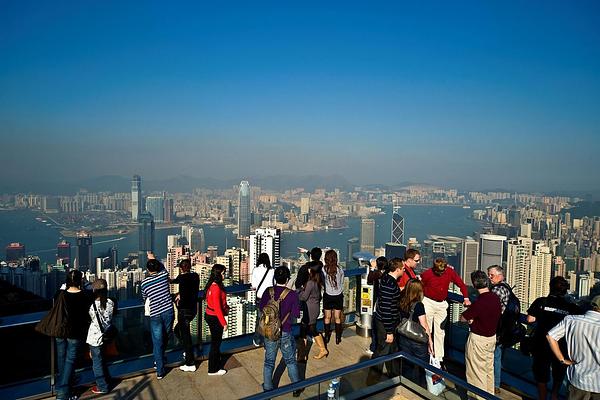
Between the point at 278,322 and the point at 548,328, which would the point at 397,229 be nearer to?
A: the point at 548,328

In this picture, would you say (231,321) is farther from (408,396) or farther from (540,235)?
(540,235)

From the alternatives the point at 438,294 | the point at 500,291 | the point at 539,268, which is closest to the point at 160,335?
the point at 438,294

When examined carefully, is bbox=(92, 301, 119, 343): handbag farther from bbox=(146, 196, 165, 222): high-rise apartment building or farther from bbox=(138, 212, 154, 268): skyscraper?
bbox=(146, 196, 165, 222): high-rise apartment building

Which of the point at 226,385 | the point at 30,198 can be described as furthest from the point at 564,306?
the point at 30,198

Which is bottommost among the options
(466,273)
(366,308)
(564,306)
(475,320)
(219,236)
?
(219,236)

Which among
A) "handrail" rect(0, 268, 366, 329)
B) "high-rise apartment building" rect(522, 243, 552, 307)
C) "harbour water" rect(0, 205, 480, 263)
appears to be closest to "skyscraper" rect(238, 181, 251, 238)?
"harbour water" rect(0, 205, 480, 263)

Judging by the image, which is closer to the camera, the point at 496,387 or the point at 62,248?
the point at 496,387

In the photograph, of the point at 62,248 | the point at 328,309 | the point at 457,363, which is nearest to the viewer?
the point at 457,363
